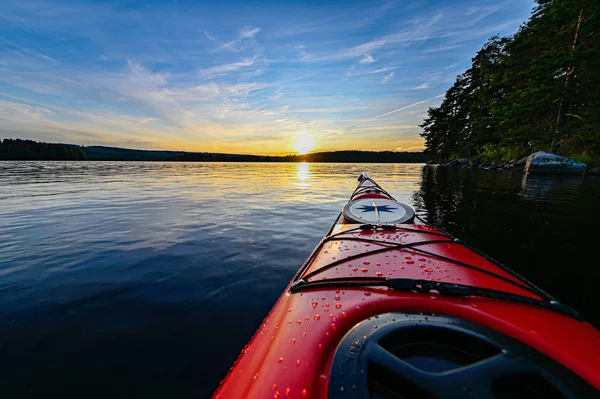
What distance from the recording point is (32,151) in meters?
77.6

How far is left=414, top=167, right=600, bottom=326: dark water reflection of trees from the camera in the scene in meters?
3.61

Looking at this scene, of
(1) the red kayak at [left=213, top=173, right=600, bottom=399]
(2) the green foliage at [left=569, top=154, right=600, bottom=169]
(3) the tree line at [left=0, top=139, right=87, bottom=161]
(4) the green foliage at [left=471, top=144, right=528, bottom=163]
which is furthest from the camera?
(3) the tree line at [left=0, top=139, right=87, bottom=161]

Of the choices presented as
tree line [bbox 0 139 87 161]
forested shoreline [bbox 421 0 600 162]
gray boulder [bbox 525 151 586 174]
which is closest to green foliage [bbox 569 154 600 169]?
forested shoreline [bbox 421 0 600 162]

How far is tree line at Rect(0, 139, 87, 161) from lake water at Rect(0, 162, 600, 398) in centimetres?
10218

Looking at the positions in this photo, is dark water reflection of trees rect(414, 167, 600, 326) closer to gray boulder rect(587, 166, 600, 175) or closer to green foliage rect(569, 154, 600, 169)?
gray boulder rect(587, 166, 600, 175)

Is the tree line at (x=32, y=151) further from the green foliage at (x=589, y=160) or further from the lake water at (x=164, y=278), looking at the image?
the green foliage at (x=589, y=160)

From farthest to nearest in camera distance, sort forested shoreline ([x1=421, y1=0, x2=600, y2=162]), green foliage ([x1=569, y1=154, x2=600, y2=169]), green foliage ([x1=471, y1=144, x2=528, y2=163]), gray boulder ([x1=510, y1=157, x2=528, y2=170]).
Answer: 1. green foliage ([x1=471, y1=144, x2=528, y2=163])
2. gray boulder ([x1=510, y1=157, x2=528, y2=170])
3. green foliage ([x1=569, y1=154, x2=600, y2=169])
4. forested shoreline ([x1=421, y1=0, x2=600, y2=162])

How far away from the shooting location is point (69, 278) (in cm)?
385

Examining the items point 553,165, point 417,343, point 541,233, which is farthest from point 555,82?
point 417,343

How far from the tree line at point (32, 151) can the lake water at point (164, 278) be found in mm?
102176

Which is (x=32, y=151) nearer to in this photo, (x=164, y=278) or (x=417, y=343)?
(x=164, y=278)

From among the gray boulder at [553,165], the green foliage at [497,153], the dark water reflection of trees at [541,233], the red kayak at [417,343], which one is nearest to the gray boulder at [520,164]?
the gray boulder at [553,165]

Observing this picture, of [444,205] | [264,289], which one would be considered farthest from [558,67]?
[264,289]

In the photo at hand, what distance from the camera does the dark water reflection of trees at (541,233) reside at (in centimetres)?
361
